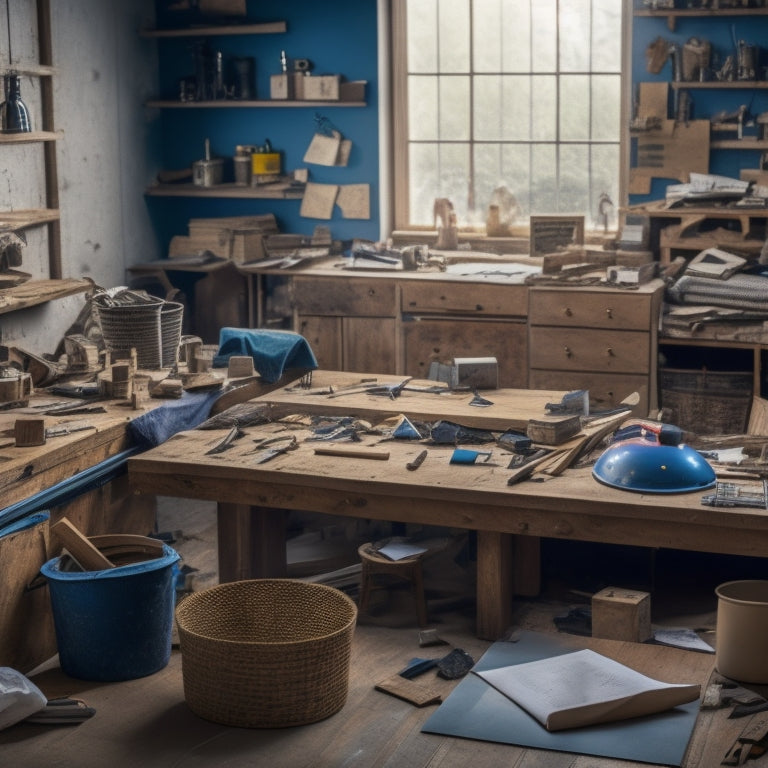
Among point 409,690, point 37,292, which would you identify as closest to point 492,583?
point 409,690

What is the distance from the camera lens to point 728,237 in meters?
6.86

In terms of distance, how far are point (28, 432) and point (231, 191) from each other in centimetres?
358

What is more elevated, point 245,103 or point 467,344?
point 245,103

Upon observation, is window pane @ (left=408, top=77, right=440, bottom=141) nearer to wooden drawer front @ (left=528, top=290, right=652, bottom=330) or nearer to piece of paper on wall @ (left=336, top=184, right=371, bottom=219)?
piece of paper on wall @ (left=336, top=184, right=371, bottom=219)

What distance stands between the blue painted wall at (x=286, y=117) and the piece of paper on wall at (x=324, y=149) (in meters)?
0.05

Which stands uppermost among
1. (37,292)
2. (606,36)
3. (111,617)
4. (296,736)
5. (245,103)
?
(606,36)

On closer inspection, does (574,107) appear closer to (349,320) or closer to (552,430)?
(349,320)

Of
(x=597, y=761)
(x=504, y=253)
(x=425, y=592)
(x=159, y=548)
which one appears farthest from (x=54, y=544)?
(x=504, y=253)

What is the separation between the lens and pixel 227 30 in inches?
296

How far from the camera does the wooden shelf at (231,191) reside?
773 centimetres

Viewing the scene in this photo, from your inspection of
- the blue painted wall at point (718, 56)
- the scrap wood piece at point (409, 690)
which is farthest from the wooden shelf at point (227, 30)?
the scrap wood piece at point (409, 690)

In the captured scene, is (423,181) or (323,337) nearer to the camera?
(323,337)

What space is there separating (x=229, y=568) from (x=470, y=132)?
3607 millimetres

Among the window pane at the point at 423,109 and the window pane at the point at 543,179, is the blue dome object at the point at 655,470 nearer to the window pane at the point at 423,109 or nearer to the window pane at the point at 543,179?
the window pane at the point at 543,179
